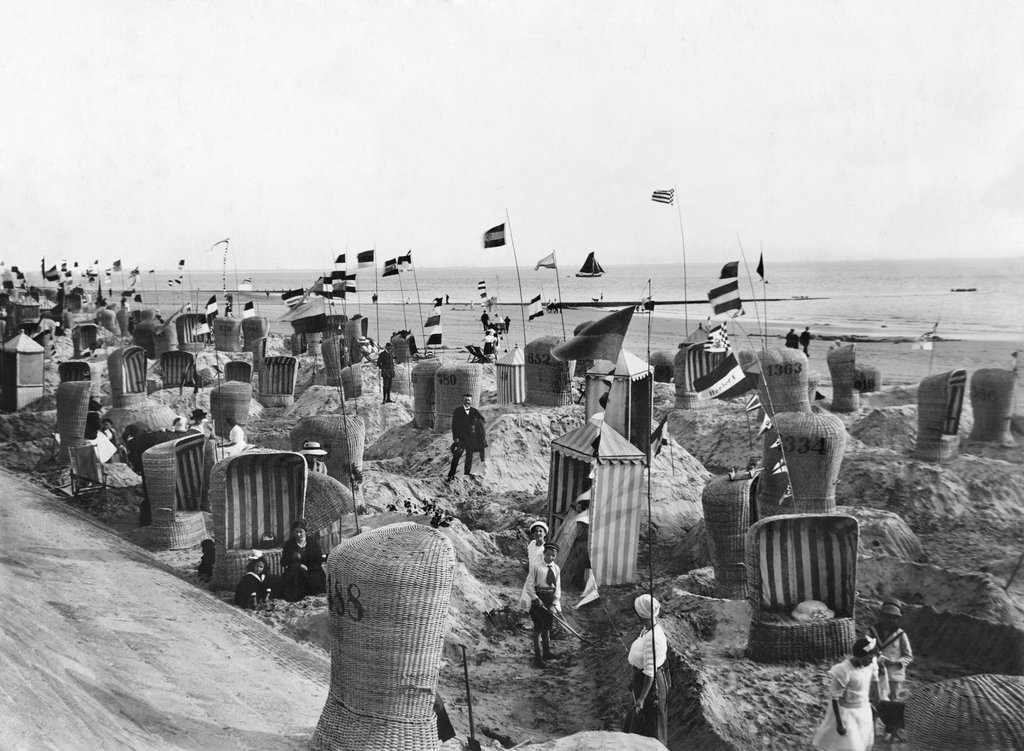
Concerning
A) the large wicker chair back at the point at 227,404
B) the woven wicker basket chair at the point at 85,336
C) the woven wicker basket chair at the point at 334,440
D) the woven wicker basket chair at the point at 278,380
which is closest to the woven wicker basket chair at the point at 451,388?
the woven wicker basket chair at the point at 334,440

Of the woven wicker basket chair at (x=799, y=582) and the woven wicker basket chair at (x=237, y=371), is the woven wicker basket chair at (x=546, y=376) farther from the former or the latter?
the woven wicker basket chair at (x=799, y=582)

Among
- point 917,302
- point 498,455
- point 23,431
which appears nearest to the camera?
point 498,455

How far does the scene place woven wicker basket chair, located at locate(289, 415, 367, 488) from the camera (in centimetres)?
1402

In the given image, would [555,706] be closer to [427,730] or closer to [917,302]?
[427,730]

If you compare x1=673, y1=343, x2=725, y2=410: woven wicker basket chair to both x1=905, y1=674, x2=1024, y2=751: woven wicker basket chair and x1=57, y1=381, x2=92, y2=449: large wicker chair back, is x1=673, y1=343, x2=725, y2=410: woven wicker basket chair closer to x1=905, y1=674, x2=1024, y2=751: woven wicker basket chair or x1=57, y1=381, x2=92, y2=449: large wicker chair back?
x1=57, y1=381, x2=92, y2=449: large wicker chair back

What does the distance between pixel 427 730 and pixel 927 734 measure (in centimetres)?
371

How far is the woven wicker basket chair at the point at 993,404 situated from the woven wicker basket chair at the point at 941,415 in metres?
0.57

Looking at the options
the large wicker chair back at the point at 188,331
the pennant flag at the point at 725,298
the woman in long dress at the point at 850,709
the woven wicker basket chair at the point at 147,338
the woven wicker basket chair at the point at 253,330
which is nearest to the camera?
the woman in long dress at the point at 850,709

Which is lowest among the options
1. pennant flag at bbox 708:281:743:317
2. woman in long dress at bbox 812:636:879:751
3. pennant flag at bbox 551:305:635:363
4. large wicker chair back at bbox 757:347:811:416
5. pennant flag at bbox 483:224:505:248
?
woman in long dress at bbox 812:636:879:751

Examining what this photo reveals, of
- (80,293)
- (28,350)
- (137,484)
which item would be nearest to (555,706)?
(137,484)

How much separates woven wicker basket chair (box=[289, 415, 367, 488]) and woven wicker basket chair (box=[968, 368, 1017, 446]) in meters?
12.0

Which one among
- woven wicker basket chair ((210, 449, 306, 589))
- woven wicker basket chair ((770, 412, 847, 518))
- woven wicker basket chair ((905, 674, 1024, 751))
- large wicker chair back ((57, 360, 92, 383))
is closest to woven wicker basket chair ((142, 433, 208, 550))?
woven wicker basket chair ((210, 449, 306, 589))

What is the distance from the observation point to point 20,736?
5.03 meters

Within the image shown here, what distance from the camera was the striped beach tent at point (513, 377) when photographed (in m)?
19.8
